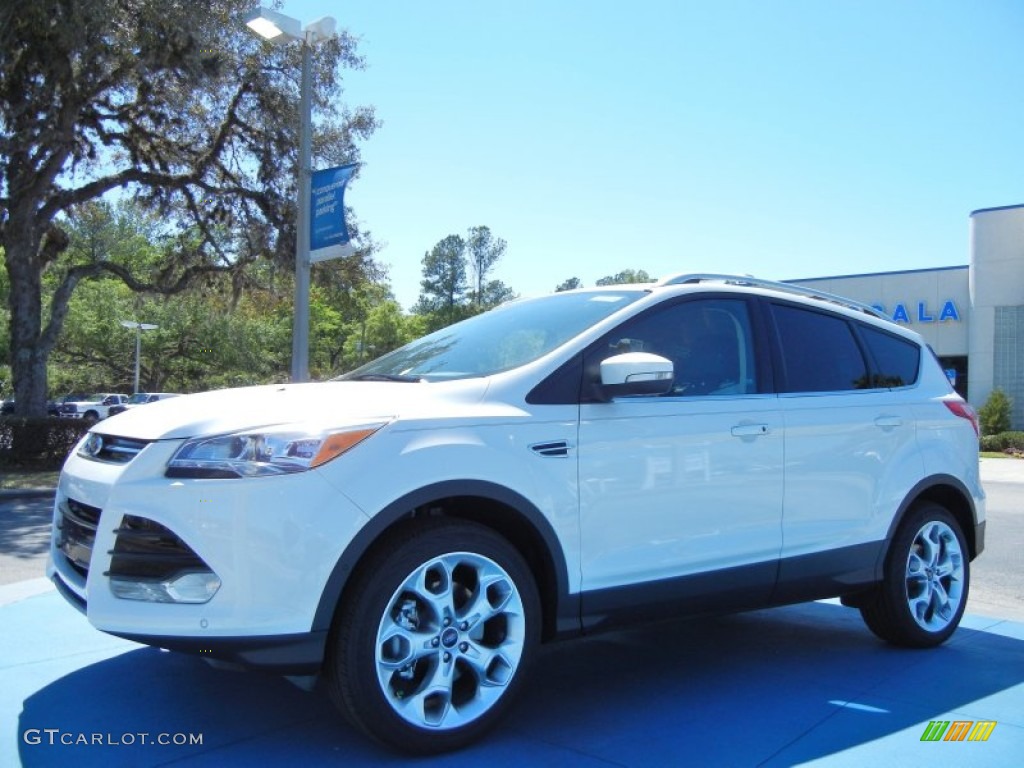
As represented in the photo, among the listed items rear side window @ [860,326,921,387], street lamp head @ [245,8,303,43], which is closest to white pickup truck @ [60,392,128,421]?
street lamp head @ [245,8,303,43]

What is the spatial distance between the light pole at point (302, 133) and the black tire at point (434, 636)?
26.8ft

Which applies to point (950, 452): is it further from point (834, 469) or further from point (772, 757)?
point (772, 757)

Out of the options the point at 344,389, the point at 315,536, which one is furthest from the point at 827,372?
the point at 315,536

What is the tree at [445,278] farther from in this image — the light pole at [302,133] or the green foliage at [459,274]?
the light pole at [302,133]

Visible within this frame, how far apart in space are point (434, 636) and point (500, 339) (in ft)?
4.95

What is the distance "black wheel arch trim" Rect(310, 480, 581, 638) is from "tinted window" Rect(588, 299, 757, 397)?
880mm

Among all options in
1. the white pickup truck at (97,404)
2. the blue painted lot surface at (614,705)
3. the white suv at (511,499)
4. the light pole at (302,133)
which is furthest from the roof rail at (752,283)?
the white pickup truck at (97,404)

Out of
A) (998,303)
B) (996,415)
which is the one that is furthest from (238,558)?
(998,303)

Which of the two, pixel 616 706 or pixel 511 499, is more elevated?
pixel 511 499

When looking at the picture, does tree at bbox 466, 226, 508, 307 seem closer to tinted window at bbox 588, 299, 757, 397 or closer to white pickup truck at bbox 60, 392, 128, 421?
white pickup truck at bbox 60, 392, 128, 421

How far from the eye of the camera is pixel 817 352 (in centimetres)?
466

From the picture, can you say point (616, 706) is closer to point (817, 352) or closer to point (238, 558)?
point (238, 558)

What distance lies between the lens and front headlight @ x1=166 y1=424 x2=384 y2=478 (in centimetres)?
301
